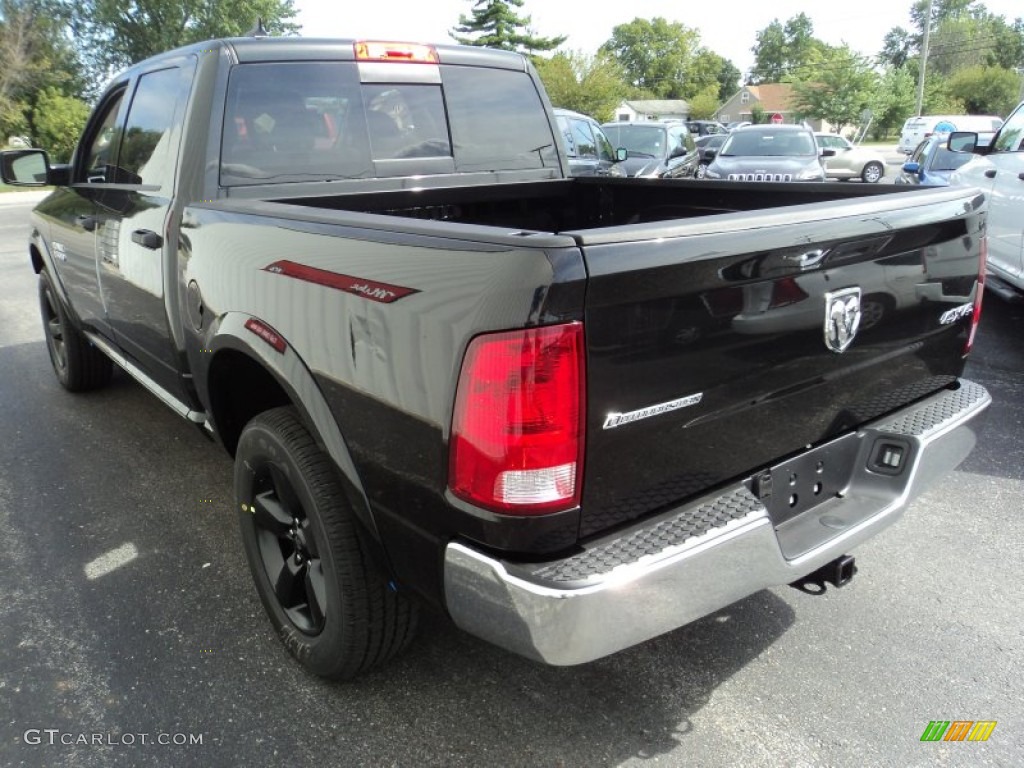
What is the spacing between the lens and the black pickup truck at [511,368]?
1.63 metres

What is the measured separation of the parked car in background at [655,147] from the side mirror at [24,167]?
33.2 ft

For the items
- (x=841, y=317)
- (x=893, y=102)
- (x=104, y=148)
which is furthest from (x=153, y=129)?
(x=893, y=102)

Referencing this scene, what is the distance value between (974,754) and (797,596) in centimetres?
80

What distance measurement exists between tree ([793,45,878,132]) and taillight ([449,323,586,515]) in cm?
6206

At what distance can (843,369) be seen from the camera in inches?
86.1

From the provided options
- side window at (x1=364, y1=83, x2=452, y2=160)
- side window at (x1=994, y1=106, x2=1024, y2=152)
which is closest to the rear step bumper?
side window at (x1=364, y1=83, x2=452, y2=160)

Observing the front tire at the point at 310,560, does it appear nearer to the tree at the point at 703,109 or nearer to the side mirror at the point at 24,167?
the side mirror at the point at 24,167

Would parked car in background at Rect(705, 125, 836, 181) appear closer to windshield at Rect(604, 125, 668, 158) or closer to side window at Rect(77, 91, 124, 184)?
windshield at Rect(604, 125, 668, 158)

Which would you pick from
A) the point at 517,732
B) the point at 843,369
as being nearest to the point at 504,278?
the point at 843,369

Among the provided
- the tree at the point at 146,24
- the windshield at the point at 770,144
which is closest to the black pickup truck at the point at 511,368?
the windshield at the point at 770,144

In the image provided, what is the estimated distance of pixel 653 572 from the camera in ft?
5.57

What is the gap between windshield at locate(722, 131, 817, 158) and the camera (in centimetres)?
1391

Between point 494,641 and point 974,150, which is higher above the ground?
point 974,150

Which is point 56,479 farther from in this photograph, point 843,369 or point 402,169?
point 843,369
